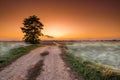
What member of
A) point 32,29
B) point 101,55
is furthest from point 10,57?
point 32,29

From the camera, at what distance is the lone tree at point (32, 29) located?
294 ft

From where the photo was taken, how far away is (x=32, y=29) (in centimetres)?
9094

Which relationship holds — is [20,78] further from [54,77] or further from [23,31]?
[23,31]

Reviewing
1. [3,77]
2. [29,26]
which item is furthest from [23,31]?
[3,77]

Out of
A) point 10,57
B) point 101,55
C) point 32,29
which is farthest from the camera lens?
point 32,29

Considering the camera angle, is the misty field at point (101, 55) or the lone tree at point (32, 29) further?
the lone tree at point (32, 29)

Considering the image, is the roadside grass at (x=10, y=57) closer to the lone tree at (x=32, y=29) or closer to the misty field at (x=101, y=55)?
the misty field at (x=101, y=55)

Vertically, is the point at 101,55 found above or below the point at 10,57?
below

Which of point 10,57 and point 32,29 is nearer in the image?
point 10,57

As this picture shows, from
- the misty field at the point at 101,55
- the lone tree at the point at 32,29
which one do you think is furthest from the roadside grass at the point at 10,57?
the lone tree at the point at 32,29

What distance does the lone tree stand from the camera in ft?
294

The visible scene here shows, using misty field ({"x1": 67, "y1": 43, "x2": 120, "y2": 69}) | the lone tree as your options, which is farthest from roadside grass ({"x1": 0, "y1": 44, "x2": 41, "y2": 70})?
the lone tree

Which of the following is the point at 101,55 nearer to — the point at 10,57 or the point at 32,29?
the point at 10,57

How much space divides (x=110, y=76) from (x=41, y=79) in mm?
5928
